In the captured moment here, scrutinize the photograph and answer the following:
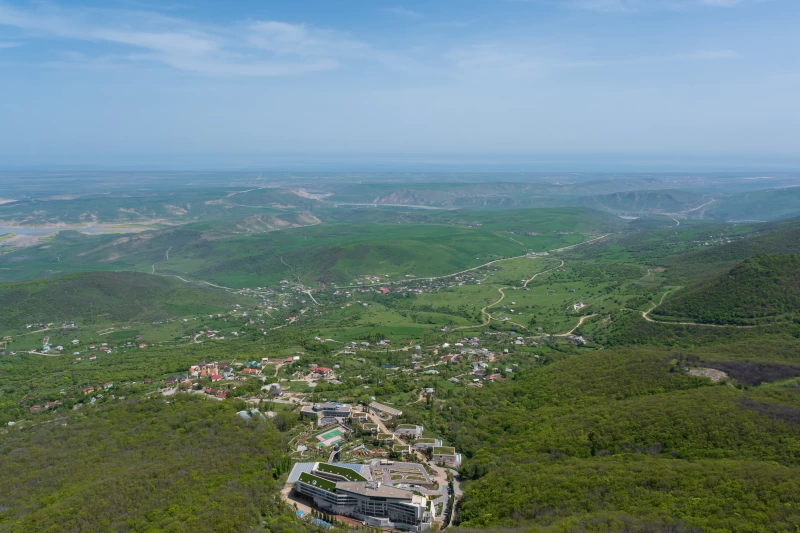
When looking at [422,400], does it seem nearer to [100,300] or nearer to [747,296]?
[747,296]

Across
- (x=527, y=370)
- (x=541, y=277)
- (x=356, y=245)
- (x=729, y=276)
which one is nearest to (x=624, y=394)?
(x=527, y=370)

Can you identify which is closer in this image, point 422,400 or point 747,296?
point 422,400

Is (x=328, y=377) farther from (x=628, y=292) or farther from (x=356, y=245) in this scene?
(x=356, y=245)

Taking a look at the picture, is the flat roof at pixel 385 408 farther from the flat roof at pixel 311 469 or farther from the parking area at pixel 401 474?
the flat roof at pixel 311 469

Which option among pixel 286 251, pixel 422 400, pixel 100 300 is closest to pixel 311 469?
pixel 422 400

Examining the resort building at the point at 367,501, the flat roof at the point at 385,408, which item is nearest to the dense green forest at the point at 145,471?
the resort building at the point at 367,501

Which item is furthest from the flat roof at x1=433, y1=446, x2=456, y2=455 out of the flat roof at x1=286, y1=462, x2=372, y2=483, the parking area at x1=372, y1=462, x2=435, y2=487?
the flat roof at x1=286, y1=462, x2=372, y2=483

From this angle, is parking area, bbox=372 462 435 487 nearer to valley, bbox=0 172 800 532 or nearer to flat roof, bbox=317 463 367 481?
valley, bbox=0 172 800 532
